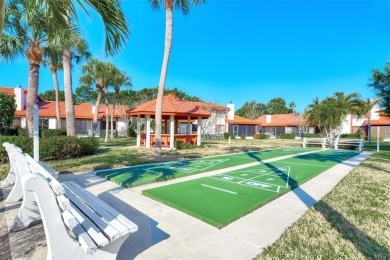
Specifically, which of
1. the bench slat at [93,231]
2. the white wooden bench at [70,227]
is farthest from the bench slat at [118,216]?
the bench slat at [93,231]

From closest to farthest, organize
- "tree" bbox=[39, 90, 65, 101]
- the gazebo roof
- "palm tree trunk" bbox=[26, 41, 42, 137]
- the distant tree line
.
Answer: "palm tree trunk" bbox=[26, 41, 42, 137] → the gazebo roof → "tree" bbox=[39, 90, 65, 101] → the distant tree line

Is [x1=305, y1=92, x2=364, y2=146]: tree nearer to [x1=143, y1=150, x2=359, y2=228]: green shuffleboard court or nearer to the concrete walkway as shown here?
[x1=143, y1=150, x2=359, y2=228]: green shuffleboard court

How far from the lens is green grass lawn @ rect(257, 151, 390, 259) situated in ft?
10.3

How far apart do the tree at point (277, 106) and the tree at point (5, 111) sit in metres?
71.4

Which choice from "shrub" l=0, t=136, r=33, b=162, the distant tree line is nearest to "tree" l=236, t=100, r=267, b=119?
the distant tree line

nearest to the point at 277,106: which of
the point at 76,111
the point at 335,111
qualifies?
the point at 335,111

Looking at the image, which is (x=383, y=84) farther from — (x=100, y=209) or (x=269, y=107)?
(x=269, y=107)

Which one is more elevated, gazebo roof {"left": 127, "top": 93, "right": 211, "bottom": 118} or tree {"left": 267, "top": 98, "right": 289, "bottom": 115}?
tree {"left": 267, "top": 98, "right": 289, "bottom": 115}

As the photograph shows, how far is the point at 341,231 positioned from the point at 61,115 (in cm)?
3471

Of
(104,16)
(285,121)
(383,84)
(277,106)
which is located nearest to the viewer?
(104,16)

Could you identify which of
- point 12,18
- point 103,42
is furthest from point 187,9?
point 103,42

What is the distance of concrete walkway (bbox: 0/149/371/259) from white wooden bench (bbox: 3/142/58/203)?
26cm

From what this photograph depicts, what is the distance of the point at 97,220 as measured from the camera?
2.68 meters

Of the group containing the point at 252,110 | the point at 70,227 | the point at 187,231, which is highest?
the point at 252,110
